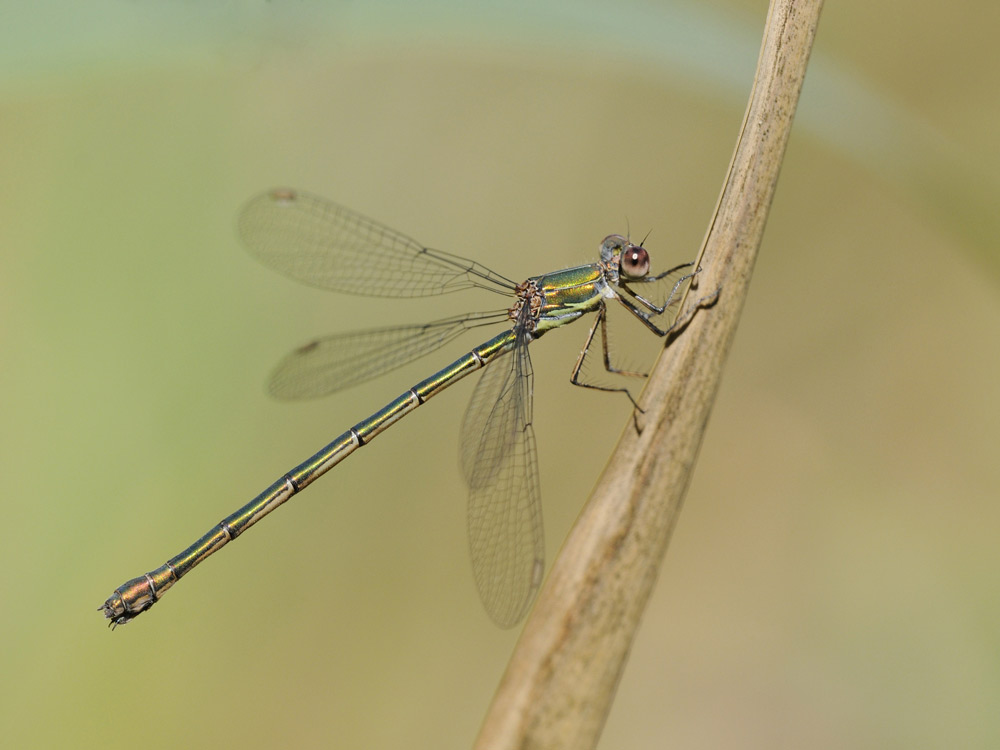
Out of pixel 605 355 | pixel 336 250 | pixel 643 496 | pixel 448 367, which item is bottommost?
pixel 643 496

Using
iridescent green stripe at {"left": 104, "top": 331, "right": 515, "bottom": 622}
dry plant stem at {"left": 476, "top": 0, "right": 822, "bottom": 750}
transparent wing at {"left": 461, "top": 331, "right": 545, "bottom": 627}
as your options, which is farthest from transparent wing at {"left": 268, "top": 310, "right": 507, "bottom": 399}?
dry plant stem at {"left": 476, "top": 0, "right": 822, "bottom": 750}

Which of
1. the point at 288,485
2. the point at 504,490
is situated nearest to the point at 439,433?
the point at 288,485

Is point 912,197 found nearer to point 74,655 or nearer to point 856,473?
point 856,473

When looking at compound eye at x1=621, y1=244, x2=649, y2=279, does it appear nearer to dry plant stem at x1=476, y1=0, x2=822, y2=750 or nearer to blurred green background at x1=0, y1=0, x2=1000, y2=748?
blurred green background at x1=0, y1=0, x2=1000, y2=748

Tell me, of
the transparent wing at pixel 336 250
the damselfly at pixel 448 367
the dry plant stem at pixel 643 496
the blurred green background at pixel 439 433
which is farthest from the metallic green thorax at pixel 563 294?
the dry plant stem at pixel 643 496

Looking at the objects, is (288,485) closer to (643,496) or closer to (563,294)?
(563,294)
